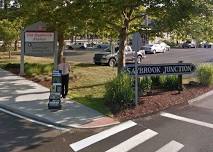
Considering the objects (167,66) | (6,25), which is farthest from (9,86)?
(6,25)

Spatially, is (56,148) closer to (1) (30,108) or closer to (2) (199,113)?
(1) (30,108)

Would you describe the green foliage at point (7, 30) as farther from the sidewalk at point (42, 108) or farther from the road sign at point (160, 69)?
the road sign at point (160, 69)

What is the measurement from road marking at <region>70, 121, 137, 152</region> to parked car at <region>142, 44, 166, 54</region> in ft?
115

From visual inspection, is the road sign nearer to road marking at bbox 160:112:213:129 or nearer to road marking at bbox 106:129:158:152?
road marking at bbox 160:112:213:129

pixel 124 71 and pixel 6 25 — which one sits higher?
pixel 6 25

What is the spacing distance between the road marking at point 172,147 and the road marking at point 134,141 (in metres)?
0.61

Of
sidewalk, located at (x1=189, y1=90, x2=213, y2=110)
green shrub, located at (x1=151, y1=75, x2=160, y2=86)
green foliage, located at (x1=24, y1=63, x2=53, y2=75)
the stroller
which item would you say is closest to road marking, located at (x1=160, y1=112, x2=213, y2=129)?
sidewalk, located at (x1=189, y1=90, x2=213, y2=110)

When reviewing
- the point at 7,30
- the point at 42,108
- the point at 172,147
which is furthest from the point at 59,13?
the point at 7,30

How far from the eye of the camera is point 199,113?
43.1ft

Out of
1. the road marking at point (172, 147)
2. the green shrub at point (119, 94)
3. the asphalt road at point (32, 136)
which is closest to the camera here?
the asphalt road at point (32, 136)

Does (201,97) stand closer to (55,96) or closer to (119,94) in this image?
(119,94)

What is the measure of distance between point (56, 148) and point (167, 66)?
7.62 m

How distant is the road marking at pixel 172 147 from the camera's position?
907cm

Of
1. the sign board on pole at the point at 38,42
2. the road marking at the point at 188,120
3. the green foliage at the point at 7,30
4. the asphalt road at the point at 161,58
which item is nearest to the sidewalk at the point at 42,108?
the road marking at the point at 188,120
